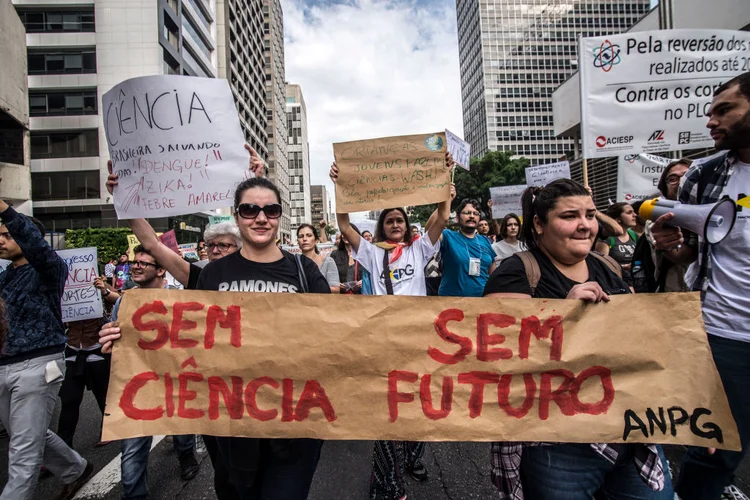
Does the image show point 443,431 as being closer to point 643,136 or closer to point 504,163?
point 643,136

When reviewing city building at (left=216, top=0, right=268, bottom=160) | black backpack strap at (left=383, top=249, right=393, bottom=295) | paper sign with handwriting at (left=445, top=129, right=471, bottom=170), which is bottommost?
black backpack strap at (left=383, top=249, right=393, bottom=295)

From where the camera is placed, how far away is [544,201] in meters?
1.78

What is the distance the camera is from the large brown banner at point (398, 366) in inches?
63.0

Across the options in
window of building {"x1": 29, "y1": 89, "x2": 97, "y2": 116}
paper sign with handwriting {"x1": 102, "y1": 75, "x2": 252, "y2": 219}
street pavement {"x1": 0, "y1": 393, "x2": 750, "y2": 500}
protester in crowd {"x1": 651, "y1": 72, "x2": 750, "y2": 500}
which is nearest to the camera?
protester in crowd {"x1": 651, "y1": 72, "x2": 750, "y2": 500}

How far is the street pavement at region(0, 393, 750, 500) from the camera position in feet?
9.02

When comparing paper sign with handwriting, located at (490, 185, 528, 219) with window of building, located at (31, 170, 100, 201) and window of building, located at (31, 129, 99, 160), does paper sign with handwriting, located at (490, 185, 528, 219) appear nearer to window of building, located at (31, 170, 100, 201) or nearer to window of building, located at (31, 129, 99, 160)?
window of building, located at (31, 170, 100, 201)

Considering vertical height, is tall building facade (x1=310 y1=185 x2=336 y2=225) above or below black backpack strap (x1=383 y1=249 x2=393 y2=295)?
above

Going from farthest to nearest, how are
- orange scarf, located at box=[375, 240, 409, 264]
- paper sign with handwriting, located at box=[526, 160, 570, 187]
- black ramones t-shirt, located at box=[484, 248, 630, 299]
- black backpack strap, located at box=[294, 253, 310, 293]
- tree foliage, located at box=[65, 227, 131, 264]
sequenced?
1. tree foliage, located at box=[65, 227, 131, 264]
2. paper sign with handwriting, located at box=[526, 160, 570, 187]
3. orange scarf, located at box=[375, 240, 409, 264]
4. black backpack strap, located at box=[294, 253, 310, 293]
5. black ramones t-shirt, located at box=[484, 248, 630, 299]

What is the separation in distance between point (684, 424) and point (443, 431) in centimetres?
96

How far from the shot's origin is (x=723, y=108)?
6.35ft

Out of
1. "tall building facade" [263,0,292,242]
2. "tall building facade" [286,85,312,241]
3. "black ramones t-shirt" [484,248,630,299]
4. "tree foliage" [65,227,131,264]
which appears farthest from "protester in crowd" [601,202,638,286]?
"tall building facade" [286,85,312,241]

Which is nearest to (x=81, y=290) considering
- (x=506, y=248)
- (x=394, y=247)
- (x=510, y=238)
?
(x=394, y=247)

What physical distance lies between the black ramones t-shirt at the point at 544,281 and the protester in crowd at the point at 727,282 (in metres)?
0.38

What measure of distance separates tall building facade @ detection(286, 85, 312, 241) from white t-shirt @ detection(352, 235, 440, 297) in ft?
273
